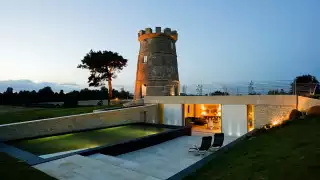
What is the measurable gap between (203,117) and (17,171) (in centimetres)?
1607

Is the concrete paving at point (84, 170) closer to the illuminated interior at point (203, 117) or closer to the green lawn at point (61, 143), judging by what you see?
the green lawn at point (61, 143)

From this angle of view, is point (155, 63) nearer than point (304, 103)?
No

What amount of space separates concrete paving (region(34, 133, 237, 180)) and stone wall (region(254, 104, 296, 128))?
6.46m

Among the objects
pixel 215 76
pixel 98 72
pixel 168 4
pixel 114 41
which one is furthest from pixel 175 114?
pixel 215 76

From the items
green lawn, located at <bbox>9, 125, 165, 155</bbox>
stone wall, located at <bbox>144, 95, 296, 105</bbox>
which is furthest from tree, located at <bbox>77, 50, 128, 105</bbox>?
green lawn, located at <bbox>9, 125, 165, 155</bbox>

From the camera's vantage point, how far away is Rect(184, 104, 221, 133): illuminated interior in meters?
17.7

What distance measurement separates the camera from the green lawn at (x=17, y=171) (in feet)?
16.9

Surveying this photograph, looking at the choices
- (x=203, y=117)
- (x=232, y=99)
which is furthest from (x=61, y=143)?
(x=203, y=117)

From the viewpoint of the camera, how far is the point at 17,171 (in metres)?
5.54

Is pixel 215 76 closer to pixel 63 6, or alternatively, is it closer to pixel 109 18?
pixel 109 18

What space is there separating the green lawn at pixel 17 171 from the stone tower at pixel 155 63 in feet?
56.0

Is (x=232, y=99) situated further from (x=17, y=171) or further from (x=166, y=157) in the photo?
(x=17, y=171)

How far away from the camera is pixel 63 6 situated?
18328 mm

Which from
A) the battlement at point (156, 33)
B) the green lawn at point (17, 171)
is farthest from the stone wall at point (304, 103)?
the battlement at point (156, 33)
